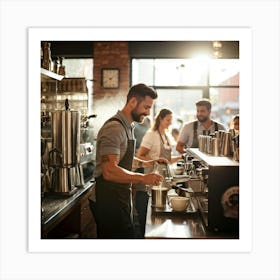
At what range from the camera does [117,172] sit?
2.69m

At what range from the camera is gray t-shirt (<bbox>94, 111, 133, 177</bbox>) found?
2691 mm

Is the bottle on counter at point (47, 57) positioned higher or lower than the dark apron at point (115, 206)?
higher

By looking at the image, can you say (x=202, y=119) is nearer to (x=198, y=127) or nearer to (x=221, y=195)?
(x=198, y=127)

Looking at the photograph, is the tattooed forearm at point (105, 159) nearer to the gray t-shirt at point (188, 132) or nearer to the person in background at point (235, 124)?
the gray t-shirt at point (188, 132)

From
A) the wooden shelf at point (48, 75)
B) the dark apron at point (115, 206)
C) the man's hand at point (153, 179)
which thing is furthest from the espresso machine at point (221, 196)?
the wooden shelf at point (48, 75)

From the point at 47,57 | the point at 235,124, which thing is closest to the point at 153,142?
the point at 235,124

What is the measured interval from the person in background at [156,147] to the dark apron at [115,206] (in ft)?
0.22

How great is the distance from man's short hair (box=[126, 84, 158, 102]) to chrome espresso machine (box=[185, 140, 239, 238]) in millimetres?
476

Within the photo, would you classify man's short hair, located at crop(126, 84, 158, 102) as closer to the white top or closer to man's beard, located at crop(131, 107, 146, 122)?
man's beard, located at crop(131, 107, 146, 122)

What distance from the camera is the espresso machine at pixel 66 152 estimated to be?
9.57 feet

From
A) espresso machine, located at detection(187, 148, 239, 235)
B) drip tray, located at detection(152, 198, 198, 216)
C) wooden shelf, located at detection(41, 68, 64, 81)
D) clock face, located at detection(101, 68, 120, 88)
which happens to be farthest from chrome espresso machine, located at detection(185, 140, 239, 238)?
wooden shelf, located at detection(41, 68, 64, 81)
